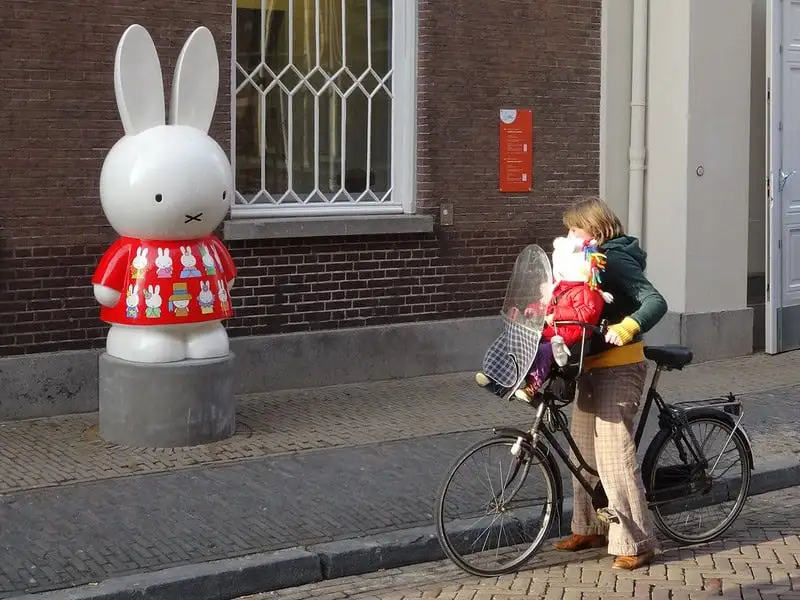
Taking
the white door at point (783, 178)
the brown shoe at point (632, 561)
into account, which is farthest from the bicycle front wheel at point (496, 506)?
the white door at point (783, 178)

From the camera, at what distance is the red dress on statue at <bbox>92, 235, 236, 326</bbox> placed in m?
7.49

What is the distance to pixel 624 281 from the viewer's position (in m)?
5.90

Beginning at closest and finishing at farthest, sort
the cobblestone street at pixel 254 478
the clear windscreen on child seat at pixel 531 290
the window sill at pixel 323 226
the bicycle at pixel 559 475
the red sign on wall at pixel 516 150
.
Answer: the clear windscreen on child seat at pixel 531 290
the bicycle at pixel 559 475
the cobblestone street at pixel 254 478
the window sill at pixel 323 226
the red sign on wall at pixel 516 150

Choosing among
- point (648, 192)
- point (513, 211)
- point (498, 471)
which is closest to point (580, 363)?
point (498, 471)

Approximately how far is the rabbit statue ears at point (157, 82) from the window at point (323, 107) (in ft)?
5.86

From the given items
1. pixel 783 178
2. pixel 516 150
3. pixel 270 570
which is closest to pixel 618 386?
pixel 270 570

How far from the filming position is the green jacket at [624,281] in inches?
231

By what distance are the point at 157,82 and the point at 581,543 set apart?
12.1 feet

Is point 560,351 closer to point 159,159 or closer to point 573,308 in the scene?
point 573,308

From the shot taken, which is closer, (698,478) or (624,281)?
(624,281)

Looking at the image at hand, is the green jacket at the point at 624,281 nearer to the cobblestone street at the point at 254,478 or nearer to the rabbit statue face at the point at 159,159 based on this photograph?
the cobblestone street at the point at 254,478

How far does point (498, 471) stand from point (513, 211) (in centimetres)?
526

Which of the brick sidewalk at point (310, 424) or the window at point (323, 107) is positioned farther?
the window at point (323, 107)

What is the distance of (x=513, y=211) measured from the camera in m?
10.8
